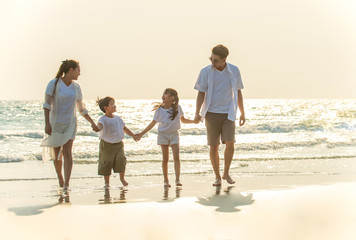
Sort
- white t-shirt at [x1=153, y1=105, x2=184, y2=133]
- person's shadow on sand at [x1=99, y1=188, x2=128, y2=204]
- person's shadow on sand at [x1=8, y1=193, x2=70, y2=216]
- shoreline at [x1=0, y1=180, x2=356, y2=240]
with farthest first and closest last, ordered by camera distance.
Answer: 1. white t-shirt at [x1=153, y1=105, x2=184, y2=133]
2. person's shadow on sand at [x1=99, y1=188, x2=128, y2=204]
3. person's shadow on sand at [x1=8, y1=193, x2=70, y2=216]
4. shoreline at [x1=0, y1=180, x2=356, y2=240]

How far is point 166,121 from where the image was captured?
822 centimetres

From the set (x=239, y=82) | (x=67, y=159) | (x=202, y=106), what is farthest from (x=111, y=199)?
(x=239, y=82)

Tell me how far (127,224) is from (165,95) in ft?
11.4

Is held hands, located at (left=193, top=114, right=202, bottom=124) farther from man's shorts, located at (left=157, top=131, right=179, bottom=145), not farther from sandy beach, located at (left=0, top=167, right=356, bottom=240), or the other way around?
sandy beach, located at (left=0, top=167, right=356, bottom=240)

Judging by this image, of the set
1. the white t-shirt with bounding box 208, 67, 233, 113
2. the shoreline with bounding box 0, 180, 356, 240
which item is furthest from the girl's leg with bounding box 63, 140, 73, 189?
the white t-shirt with bounding box 208, 67, 233, 113

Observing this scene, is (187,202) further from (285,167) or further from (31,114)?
(31,114)

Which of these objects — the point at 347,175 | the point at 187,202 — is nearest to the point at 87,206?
the point at 187,202

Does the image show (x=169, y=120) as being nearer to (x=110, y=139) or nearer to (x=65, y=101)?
(x=110, y=139)

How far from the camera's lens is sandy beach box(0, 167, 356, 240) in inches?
182

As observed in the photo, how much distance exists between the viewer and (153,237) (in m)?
4.54

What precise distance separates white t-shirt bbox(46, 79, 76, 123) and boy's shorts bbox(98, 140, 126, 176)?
872 mm

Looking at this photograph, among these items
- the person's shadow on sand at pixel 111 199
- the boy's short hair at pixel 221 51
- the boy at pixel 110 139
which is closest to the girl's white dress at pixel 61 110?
the boy at pixel 110 139

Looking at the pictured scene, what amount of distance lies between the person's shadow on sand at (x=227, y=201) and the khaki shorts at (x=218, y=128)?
1032 mm

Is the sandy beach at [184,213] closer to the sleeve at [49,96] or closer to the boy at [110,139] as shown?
the boy at [110,139]
